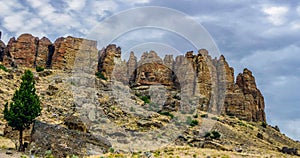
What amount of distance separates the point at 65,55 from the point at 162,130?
5885cm

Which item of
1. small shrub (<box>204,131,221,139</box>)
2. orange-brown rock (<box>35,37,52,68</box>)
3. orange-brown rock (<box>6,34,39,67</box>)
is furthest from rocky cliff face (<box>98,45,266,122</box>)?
small shrub (<box>204,131,221,139</box>)

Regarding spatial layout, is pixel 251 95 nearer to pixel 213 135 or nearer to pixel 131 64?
pixel 131 64

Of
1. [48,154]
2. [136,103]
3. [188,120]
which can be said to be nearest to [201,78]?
[136,103]

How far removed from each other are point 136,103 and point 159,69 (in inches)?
1490

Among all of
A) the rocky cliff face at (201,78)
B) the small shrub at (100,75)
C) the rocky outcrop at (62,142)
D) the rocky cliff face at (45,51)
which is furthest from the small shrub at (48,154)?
the rocky cliff face at (45,51)

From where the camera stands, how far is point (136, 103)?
84500 millimetres

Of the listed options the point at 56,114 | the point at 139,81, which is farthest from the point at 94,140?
the point at 139,81

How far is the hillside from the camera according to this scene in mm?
38312

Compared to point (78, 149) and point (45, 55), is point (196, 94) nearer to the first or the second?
point (45, 55)

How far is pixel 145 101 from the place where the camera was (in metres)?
91.5

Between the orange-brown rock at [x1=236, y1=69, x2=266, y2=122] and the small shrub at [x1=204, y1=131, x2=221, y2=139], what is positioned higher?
the orange-brown rock at [x1=236, y1=69, x2=266, y2=122]

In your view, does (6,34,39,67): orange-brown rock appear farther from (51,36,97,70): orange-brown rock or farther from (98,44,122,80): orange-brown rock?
(98,44,122,80): orange-brown rock

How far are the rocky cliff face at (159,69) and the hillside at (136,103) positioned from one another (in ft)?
1.03

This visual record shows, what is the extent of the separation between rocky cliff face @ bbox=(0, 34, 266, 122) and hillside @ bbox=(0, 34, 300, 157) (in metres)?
0.31
